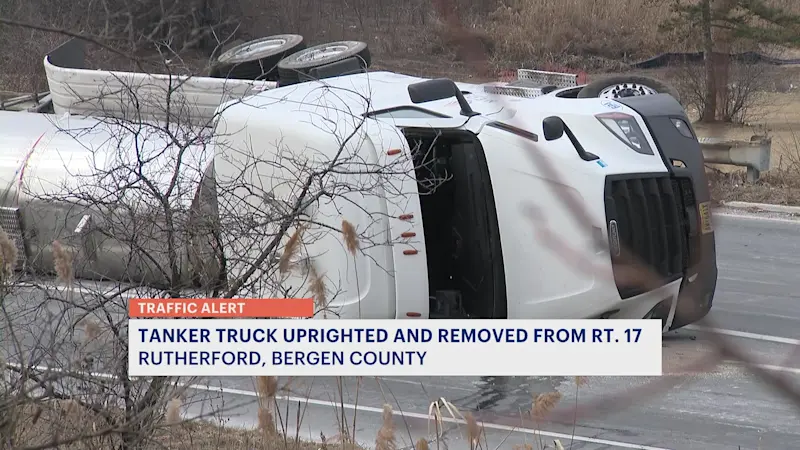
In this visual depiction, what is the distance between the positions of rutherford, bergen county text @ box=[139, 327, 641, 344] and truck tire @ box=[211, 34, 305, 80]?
5987 millimetres

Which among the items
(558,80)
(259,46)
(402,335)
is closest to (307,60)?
(259,46)

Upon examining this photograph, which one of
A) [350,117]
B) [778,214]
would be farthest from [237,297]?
[778,214]

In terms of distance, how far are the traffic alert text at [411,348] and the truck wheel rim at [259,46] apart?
6.38 metres

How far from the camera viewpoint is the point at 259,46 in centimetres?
1075

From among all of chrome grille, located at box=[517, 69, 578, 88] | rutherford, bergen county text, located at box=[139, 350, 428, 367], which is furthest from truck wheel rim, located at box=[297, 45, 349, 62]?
rutherford, bergen county text, located at box=[139, 350, 428, 367]

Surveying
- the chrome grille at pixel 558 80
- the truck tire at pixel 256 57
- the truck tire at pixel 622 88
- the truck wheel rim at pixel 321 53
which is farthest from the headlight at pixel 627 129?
the truck tire at pixel 256 57

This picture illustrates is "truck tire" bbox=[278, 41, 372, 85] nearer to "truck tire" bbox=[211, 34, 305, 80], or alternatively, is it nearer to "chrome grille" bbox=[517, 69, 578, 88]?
"truck tire" bbox=[211, 34, 305, 80]

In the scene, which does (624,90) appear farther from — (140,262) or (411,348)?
(411,348)

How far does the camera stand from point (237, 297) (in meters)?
4.55

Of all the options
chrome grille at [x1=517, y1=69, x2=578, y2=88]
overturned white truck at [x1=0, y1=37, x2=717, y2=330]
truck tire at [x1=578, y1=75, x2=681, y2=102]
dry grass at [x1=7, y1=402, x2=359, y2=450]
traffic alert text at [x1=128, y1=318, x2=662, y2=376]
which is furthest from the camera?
chrome grille at [x1=517, y1=69, x2=578, y2=88]

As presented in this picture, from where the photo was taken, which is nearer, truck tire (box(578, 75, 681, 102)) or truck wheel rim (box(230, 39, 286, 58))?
truck tire (box(578, 75, 681, 102))

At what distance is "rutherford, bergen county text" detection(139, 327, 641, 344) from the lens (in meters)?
3.22

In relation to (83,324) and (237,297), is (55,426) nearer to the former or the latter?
(83,324)

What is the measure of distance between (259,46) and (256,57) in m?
0.38
